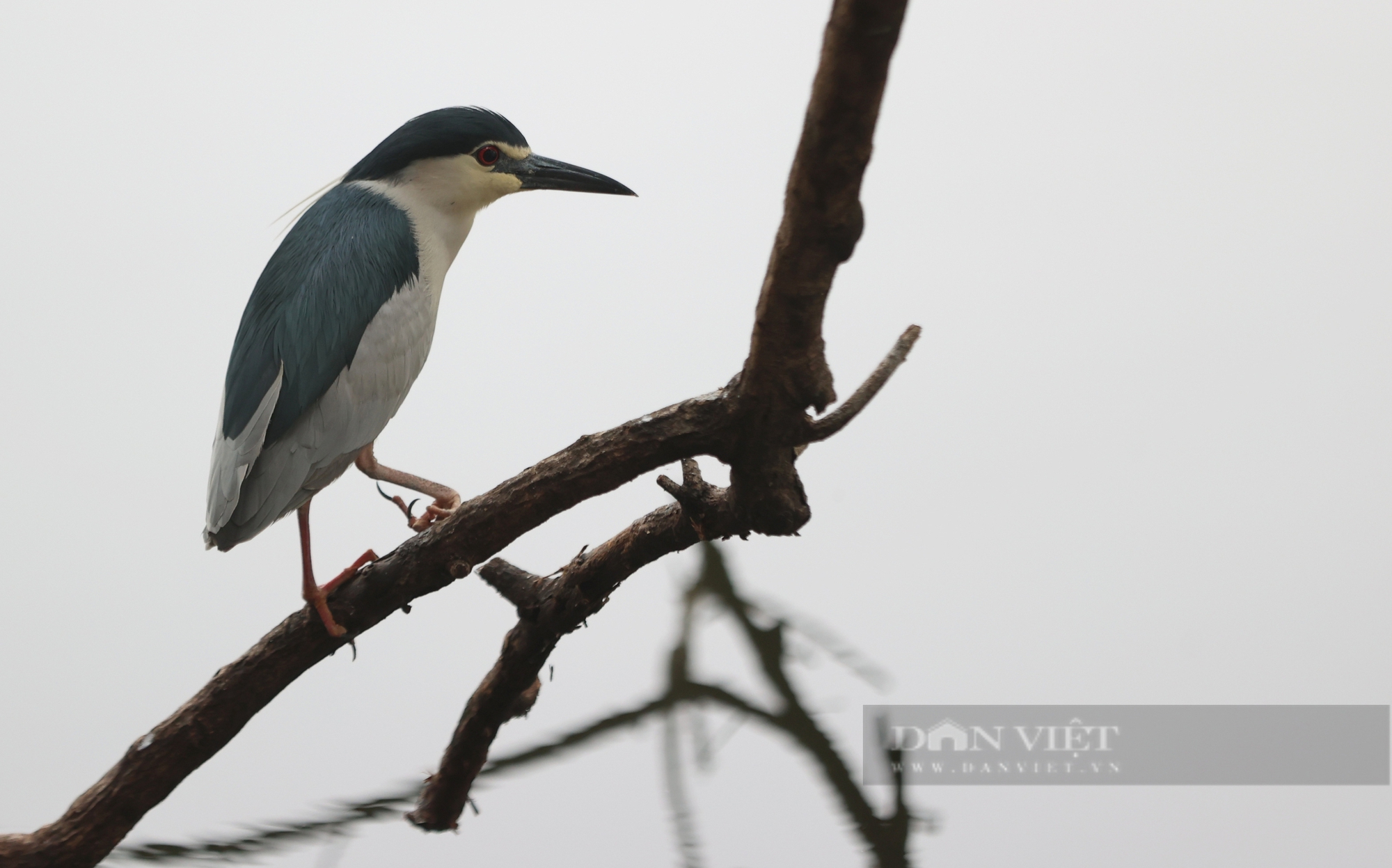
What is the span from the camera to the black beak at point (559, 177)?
1.55 m

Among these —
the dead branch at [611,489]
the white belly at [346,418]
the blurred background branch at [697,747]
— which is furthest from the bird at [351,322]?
the blurred background branch at [697,747]

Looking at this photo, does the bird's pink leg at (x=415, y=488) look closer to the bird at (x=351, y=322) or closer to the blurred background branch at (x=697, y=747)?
the bird at (x=351, y=322)

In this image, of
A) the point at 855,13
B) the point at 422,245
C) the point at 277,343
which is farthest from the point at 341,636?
the point at 855,13

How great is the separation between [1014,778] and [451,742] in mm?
1183

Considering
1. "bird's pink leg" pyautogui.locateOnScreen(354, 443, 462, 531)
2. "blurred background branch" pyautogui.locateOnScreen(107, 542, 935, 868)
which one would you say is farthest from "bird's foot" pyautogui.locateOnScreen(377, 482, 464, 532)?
"blurred background branch" pyautogui.locateOnScreen(107, 542, 935, 868)

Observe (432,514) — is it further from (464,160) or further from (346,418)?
(464,160)

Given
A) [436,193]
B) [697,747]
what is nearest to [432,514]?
[436,193]

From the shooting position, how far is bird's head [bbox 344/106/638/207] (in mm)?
1478

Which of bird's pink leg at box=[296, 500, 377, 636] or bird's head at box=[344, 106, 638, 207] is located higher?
bird's head at box=[344, 106, 638, 207]

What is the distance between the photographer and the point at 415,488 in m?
1.45

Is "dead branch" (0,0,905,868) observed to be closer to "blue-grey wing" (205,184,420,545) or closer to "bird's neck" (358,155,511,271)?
"blue-grey wing" (205,184,420,545)

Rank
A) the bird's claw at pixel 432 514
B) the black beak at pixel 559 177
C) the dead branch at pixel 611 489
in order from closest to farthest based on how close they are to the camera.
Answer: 1. the dead branch at pixel 611 489
2. the bird's claw at pixel 432 514
3. the black beak at pixel 559 177

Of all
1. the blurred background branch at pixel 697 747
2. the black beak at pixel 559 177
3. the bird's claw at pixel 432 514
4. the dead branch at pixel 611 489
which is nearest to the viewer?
the dead branch at pixel 611 489

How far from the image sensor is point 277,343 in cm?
133
